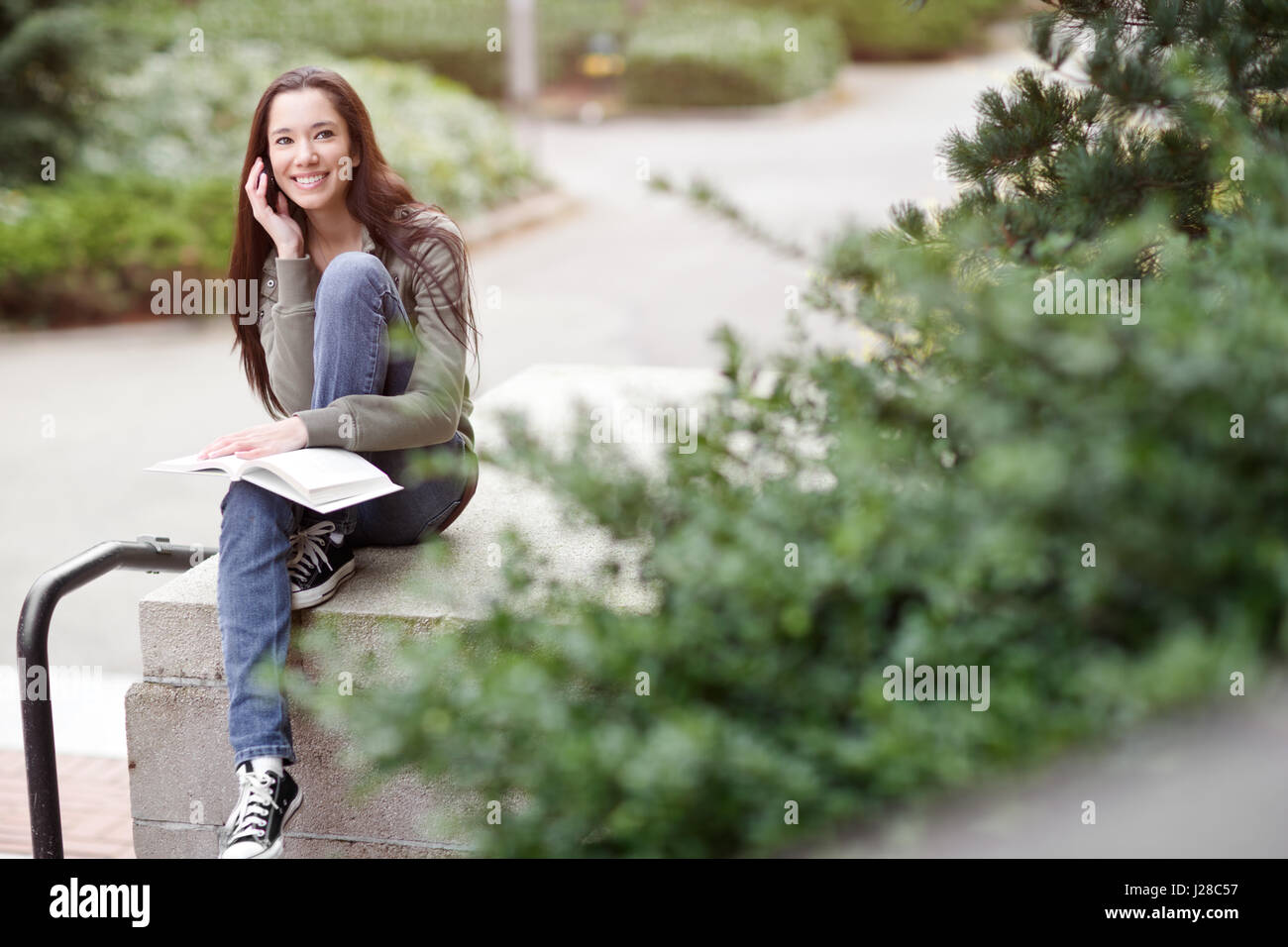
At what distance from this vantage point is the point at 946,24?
23781 mm

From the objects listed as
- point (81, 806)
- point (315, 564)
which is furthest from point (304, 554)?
point (81, 806)

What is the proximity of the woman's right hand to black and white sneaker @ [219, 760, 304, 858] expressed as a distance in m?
1.09

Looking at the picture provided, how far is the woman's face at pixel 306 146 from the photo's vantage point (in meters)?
2.71

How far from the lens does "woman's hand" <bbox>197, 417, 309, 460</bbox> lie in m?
2.35

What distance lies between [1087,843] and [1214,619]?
26 cm

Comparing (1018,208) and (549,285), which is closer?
(1018,208)

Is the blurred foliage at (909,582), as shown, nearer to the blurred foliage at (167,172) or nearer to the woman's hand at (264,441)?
the woman's hand at (264,441)

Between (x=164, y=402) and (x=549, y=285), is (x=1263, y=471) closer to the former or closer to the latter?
(x=164, y=402)

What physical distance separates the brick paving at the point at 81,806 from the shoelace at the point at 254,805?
1.08 meters

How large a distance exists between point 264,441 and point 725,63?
18.1 metres

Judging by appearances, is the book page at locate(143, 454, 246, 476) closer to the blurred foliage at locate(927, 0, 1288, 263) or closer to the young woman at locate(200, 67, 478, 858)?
the young woman at locate(200, 67, 478, 858)

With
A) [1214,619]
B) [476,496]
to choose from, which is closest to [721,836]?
[1214,619]

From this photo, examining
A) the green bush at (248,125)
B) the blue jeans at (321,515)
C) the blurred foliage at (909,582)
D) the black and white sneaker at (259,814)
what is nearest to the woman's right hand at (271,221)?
the blue jeans at (321,515)

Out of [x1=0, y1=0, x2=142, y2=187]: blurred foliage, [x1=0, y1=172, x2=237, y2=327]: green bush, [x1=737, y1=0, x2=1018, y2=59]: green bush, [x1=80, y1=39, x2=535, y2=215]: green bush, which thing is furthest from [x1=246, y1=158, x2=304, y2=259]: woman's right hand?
[x1=737, y1=0, x2=1018, y2=59]: green bush
